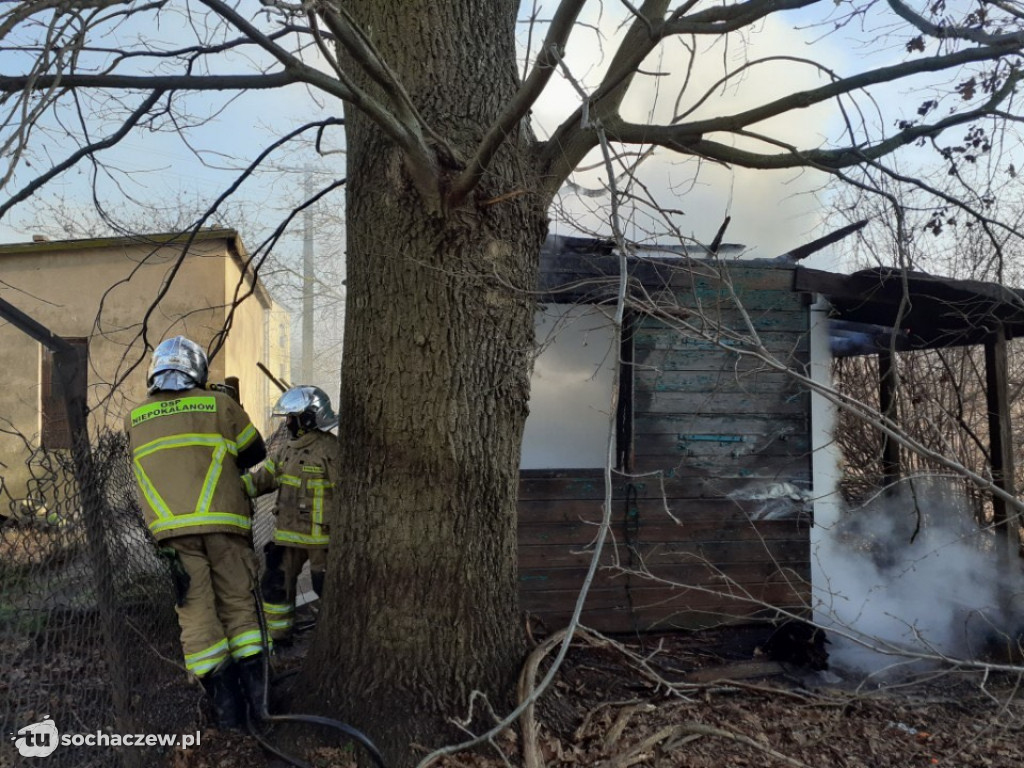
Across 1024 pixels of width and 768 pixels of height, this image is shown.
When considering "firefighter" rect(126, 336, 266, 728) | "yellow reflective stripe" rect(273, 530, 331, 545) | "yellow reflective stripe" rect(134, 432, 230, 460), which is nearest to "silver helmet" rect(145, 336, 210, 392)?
"firefighter" rect(126, 336, 266, 728)

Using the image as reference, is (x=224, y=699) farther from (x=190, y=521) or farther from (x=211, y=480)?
(x=211, y=480)

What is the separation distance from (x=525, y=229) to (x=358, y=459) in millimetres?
1336

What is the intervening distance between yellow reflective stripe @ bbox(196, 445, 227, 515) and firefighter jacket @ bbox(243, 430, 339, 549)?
0.95 m

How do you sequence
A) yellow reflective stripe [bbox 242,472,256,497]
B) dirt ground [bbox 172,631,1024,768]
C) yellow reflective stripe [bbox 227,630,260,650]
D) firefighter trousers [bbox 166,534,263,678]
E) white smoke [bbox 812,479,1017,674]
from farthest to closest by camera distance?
white smoke [bbox 812,479,1017,674] → yellow reflective stripe [bbox 242,472,256,497] → yellow reflective stripe [bbox 227,630,260,650] → firefighter trousers [bbox 166,534,263,678] → dirt ground [bbox 172,631,1024,768]

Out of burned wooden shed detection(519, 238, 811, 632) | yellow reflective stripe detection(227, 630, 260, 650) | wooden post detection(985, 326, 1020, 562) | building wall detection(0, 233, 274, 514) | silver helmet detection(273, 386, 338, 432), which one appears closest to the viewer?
yellow reflective stripe detection(227, 630, 260, 650)

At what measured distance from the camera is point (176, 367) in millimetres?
4184

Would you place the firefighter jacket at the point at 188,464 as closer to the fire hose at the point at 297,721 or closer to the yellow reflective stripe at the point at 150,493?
the yellow reflective stripe at the point at 150,493

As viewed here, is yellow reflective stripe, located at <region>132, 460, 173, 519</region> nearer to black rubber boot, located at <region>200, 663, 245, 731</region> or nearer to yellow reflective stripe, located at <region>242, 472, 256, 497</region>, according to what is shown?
yellow reflective stripe, located at <region>242, 472, 256, 497</region>

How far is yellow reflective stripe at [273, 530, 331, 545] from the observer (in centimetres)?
510

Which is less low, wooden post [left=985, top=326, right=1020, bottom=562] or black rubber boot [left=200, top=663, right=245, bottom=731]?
wooden post [left=985, top=326, right=1020, bottom=562]

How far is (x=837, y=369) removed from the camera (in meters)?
10.3

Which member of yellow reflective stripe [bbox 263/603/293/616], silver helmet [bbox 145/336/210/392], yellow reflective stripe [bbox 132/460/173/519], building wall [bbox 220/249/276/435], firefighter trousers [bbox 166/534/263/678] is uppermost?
building wall [bbox 220/249/276/435]

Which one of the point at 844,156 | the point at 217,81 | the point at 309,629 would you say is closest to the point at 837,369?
the point at 844,156

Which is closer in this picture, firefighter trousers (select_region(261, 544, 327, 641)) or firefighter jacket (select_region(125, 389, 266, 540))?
firefighter jacket (select_region(125, 389, 266, 540))
